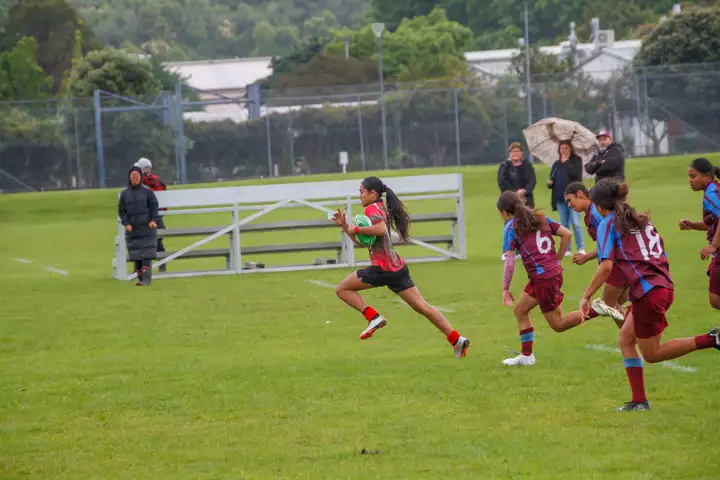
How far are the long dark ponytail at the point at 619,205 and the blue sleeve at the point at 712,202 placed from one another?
282 cm

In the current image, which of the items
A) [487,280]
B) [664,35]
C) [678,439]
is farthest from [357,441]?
[664,35]

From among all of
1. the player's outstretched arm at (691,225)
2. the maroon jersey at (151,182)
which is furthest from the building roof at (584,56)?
the player's outstretched arm at (691,225)

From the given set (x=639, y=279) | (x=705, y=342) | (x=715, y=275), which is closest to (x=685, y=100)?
(x=715, y=275)

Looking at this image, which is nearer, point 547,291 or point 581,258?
point 581,258

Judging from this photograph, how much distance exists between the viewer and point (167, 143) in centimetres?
4553

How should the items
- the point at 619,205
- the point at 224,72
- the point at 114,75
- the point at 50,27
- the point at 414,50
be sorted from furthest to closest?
the point at 224,72
the point at 50,27
the point at 414,50
the point at 114,75
the point at 619,205

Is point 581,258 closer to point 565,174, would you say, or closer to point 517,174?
point 565,174

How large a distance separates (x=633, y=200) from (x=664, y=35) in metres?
28.5

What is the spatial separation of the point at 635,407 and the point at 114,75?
49.4 meters

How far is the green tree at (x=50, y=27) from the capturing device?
84.5m

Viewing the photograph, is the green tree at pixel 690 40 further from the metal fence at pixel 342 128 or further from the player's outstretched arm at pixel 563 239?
the player's outstretched arm at pixel 563 239

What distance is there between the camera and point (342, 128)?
4712 centimetres

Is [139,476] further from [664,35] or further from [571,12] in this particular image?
[571,12]

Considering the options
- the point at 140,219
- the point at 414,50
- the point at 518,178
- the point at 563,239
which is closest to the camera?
the point at 563,239
